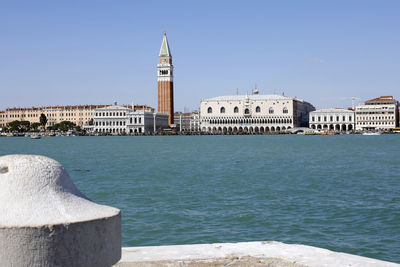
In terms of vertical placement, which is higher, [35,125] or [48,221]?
[35,125]

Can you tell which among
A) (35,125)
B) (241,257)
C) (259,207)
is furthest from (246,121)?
(241,257)

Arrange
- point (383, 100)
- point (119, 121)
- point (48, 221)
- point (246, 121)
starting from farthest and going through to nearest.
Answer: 1. point (119, 121)
2. point (246, 121)
3. point (383, 100)
4. point (48, 221)

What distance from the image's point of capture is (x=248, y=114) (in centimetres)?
10900

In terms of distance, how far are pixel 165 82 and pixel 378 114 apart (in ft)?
149

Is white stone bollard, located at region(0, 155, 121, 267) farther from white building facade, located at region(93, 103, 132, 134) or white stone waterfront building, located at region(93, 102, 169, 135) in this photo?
white building facade, located at region(93, 103, 132, 134)

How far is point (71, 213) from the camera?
9.18 feet

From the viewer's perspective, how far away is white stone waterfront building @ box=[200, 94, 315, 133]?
10812cm

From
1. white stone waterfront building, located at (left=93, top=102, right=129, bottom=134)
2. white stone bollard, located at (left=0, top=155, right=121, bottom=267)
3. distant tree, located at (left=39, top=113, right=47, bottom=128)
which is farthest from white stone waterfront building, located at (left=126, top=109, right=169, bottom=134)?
white stone bollard, located at (left=0, top=155, right=121, bottom=267)

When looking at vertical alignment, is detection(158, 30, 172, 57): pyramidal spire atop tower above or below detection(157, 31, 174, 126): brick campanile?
above

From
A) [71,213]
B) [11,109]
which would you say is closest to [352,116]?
[11,109]

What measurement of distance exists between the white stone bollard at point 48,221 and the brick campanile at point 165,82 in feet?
348

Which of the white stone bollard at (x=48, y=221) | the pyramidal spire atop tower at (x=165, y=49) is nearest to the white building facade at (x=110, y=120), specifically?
the pyramidal spire atop tower at (x=165, y=49)

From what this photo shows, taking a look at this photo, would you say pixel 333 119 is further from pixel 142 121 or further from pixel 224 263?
pixel 224 263

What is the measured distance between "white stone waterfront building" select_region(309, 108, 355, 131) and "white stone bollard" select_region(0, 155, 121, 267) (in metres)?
107
